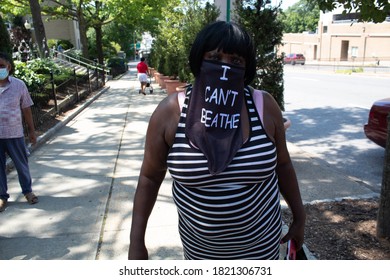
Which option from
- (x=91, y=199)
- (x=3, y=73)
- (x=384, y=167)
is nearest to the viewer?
(x=384, y=167)

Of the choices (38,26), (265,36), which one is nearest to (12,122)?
(265,36)

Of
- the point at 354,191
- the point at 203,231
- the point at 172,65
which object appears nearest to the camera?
the point at 203,231

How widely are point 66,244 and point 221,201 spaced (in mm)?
2529

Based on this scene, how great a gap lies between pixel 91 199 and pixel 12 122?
1.29m

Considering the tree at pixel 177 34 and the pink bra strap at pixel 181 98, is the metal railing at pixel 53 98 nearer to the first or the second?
the tree at pixel 177 34

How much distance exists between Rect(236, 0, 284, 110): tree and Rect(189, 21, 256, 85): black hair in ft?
14.1

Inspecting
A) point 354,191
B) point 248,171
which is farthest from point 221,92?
point 354,191

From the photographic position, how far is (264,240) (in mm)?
1638

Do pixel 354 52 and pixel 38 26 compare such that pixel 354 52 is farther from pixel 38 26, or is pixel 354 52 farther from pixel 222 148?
pixel 222 148

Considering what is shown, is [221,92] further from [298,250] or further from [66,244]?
[66,244]

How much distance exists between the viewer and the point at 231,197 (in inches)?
57.7

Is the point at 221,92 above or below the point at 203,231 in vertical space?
above

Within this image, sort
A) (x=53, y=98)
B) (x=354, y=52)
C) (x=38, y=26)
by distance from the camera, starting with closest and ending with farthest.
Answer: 1. (x=53, y=98)
2. (x=38, y=26)
3. (x=354, y=52)

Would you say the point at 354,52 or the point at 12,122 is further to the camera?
the point at 354,52
